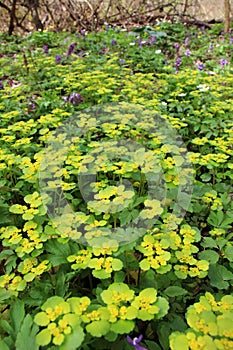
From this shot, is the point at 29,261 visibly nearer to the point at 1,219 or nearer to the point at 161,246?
the point at 1,219

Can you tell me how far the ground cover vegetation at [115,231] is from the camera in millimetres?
1228

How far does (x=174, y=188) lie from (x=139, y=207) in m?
0.24

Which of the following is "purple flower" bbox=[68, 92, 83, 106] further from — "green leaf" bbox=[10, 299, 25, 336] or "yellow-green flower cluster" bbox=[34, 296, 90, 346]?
"yellow-green flower cluster" bbox=[34, 296, 90, 346]

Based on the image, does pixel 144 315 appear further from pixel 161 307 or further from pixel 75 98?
pixel 75 98

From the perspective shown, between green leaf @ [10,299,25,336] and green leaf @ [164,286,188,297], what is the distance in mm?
593

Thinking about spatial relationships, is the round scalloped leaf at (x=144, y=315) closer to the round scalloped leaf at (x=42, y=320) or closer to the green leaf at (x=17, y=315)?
the round scalloped leaf at (x=42, y=320)

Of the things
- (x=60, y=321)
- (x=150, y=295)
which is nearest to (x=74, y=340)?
(x=60, y=321)

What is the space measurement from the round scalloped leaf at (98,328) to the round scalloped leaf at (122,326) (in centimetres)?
2

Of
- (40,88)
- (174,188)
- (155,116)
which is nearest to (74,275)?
(174,188)

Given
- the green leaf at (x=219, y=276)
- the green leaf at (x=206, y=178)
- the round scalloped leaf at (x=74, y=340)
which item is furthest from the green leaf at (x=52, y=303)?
the green leaf at (x=206, y=178)

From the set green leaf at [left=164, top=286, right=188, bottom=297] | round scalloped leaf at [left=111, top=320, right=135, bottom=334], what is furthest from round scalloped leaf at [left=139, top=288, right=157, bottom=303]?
green leaf at [left=164, top=286, right=188, bottom=297]

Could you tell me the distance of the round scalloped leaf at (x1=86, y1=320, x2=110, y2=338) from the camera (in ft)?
3.77

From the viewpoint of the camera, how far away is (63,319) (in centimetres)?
116

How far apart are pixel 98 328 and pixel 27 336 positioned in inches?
10.7
